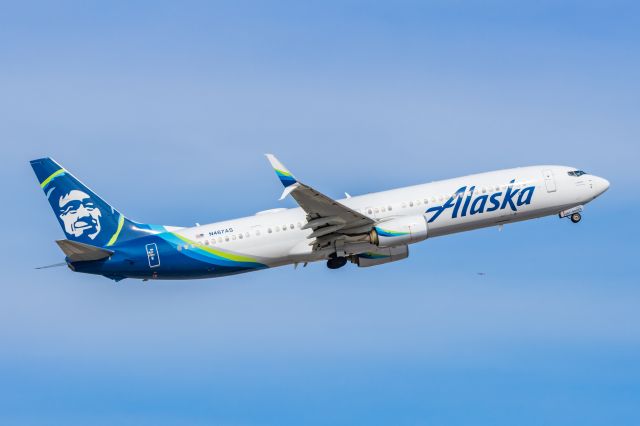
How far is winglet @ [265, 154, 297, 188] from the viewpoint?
198ft

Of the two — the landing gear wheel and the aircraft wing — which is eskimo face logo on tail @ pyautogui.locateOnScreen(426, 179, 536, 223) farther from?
the landing gear wheel

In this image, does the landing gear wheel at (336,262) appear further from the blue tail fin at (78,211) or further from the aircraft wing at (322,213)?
the blue tail fin at (78,211)

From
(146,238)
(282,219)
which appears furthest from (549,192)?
(146,238)

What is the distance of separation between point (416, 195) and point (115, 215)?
20.9m

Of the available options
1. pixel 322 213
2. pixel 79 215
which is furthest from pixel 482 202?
pixel 79 215

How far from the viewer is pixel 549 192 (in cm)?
6838

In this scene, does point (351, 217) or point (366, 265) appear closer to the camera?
point (351, 217)

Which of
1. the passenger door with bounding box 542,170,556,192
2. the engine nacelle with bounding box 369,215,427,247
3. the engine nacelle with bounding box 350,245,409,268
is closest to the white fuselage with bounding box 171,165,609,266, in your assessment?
the passenger door with bounding box 542,170,556,192

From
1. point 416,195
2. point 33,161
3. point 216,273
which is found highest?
point 33,161

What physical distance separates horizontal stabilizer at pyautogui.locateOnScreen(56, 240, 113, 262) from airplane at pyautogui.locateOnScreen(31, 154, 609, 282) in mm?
66

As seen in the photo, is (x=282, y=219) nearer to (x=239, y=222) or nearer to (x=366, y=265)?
(x=239, y=222)

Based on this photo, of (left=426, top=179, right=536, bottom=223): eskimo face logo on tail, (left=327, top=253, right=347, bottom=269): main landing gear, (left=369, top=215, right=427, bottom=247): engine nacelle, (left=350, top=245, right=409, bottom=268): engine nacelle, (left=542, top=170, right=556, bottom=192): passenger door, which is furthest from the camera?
(left=542, top=170, right=556, bottom=192): passenger door

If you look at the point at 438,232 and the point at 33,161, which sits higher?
the point at 33,161

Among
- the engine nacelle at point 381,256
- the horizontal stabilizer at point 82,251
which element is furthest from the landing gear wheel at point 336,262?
the horizontal stabilizer at point 82,251
